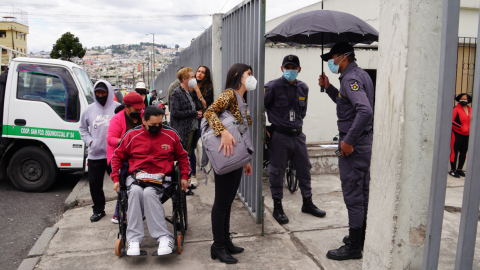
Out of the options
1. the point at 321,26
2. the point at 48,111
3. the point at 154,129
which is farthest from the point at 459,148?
the point at 48,111

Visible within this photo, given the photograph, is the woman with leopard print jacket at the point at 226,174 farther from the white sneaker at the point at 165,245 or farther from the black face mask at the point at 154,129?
the black face mask at the point at 154,129

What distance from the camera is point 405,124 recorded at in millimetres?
2275

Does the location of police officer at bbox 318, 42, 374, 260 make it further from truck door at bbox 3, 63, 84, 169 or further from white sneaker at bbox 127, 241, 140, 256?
truck door at bbox 3, 63, 84, 169

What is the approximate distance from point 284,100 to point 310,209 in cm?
147

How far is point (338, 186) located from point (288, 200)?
47.1 inches

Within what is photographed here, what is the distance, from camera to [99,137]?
4664mm

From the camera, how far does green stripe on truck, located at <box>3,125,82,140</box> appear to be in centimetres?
601

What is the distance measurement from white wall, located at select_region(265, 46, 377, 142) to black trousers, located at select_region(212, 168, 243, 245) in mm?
5345

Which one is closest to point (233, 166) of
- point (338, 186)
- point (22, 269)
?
point (22, 269)

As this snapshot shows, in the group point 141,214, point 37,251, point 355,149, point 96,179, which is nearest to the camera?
point 355,149

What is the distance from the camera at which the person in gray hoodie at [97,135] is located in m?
4.66

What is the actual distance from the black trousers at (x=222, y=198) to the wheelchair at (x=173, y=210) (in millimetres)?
447

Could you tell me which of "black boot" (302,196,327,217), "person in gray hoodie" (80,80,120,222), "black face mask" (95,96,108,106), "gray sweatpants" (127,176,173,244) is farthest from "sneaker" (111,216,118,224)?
"black boot" (302,196,327,217)

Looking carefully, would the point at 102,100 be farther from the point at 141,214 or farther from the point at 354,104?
the point at 354,104
